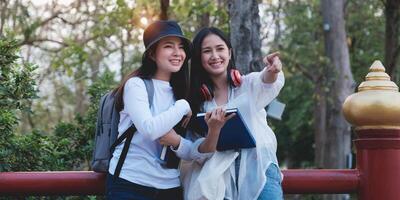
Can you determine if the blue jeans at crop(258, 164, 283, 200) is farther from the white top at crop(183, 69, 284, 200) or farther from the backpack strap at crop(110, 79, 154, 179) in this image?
the backpack strap at crop(110, 79, 154, 179)

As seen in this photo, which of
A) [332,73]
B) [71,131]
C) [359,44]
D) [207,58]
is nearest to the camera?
[207,58]

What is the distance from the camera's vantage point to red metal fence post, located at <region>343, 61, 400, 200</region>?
108 inches

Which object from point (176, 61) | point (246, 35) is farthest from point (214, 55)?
point (246, 35)

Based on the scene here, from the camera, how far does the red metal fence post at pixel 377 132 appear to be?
9.02 ft

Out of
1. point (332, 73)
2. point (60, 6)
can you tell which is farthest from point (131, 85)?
point (60, 6)

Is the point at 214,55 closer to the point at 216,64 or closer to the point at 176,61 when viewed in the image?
the point at 216,64

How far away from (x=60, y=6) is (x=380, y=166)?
11.6 metres

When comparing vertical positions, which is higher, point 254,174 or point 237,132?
point 237,132

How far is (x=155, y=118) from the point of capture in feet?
8.14

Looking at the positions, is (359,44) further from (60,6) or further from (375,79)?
(375,79)

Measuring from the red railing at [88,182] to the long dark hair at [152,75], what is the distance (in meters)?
0.43

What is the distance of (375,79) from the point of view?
2846mm

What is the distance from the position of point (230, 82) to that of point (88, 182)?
77 cm

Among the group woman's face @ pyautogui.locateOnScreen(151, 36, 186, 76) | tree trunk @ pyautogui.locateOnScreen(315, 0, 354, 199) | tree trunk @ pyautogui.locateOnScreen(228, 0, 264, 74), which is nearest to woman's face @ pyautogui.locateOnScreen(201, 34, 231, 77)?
woman's face @ pyautogui.locateOnScreen(151, 36, 186, 76)
